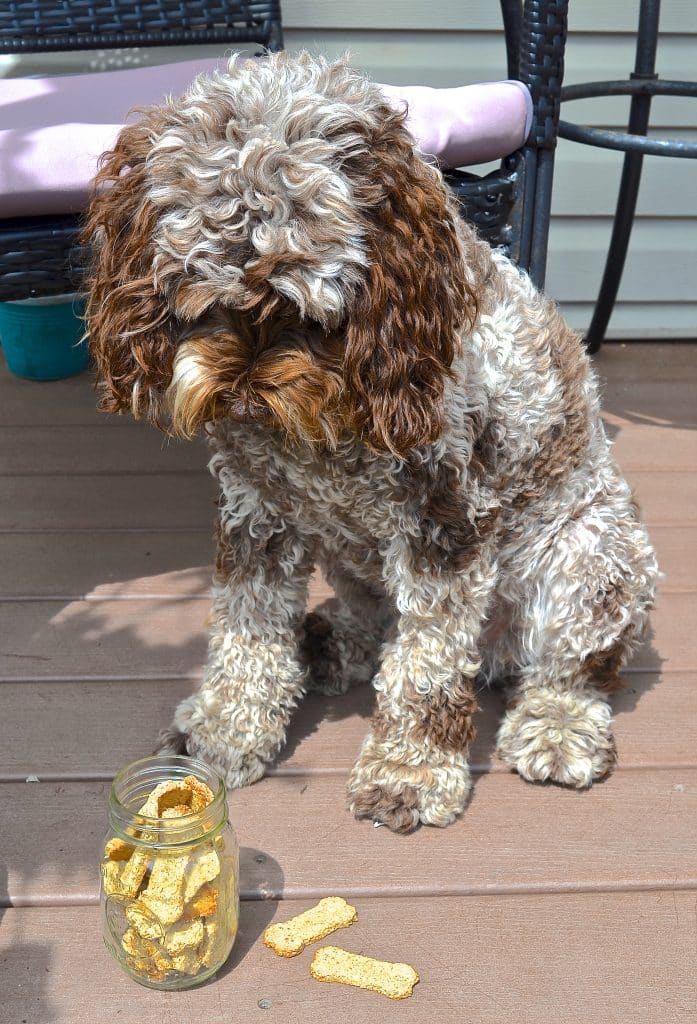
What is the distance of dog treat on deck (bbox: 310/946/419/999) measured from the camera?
1757mm

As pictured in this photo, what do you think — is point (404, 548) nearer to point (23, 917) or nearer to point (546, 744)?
point (546, 744)

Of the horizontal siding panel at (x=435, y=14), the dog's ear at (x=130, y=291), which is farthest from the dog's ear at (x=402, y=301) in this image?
the horizontal siding panel at (x=435, y=14)

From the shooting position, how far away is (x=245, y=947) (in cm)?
183

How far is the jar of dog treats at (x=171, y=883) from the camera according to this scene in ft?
5.46

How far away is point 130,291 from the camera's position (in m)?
1.59

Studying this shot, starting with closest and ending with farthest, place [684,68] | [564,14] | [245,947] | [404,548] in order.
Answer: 1. [245,947]
2. [404,548]
3. [564,14]
4. [684,68]

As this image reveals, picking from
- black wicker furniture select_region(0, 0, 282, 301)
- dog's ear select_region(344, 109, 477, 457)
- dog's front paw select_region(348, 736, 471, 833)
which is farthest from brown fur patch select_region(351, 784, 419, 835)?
black wicker furniture select_region(0, 0, 282, 301)

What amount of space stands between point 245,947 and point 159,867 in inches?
10.6

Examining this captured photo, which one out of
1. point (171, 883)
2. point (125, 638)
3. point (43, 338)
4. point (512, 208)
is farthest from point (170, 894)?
point (43, 338)

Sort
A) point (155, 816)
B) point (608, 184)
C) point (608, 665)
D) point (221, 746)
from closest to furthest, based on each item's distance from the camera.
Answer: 1. point (155, 816)
2. point (221, 746)
3. point (608, 665)
4. point (608, 184)

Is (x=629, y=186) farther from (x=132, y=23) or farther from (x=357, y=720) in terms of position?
(x=357, y=720)

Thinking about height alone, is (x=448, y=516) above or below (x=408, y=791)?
above

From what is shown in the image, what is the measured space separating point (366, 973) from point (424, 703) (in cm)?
51

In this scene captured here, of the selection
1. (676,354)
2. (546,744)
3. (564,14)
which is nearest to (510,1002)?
(546,744)
